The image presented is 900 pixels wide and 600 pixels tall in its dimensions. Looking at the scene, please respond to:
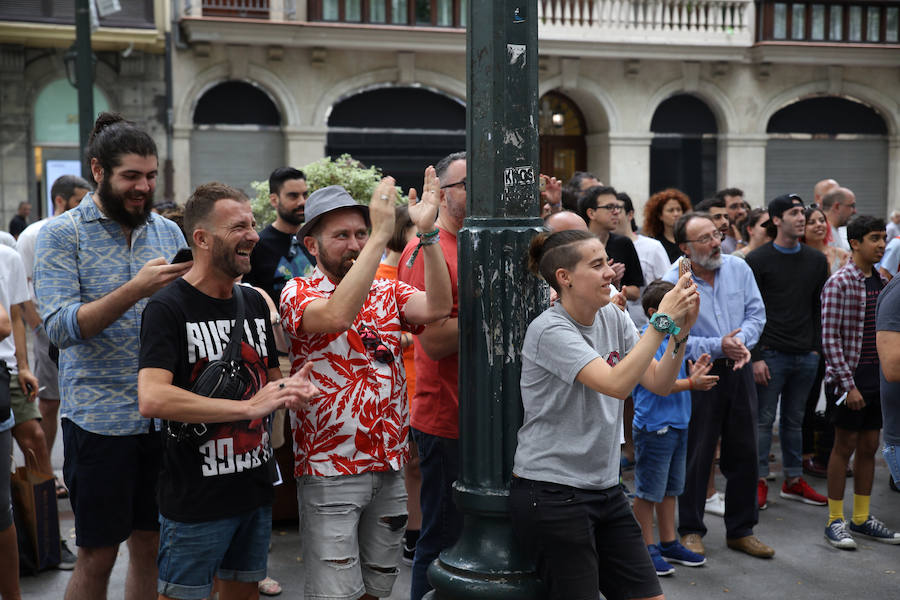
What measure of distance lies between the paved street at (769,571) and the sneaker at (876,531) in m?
0.06

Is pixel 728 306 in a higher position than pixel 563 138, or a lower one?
lower

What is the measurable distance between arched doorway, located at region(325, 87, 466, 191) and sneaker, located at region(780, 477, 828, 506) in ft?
47.7

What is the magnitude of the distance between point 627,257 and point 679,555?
219cm

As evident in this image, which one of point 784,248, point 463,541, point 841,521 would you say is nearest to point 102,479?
point 463,541

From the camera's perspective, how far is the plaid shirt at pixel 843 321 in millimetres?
6340

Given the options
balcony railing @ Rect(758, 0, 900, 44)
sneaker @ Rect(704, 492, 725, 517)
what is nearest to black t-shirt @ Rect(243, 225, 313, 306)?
sneaker @ Rect(704, 492, 725, 517)

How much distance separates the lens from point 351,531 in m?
3.48

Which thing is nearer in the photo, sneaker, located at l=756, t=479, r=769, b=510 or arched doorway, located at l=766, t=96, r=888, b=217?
sneaker, located at l=756, t=479, r=769, b=510

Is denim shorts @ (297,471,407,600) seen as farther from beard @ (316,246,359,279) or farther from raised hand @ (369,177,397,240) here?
raised hand @ (369,177,397,240)

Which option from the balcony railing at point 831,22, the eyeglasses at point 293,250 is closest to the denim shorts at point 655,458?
the eyeglasses at point 293,250

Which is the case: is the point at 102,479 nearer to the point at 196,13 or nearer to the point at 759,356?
the point at 759,356

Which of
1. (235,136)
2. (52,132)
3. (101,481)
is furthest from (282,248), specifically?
(52,132)

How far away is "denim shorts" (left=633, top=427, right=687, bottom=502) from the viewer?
5.45 metres

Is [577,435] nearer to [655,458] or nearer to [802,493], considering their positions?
[655,458]
